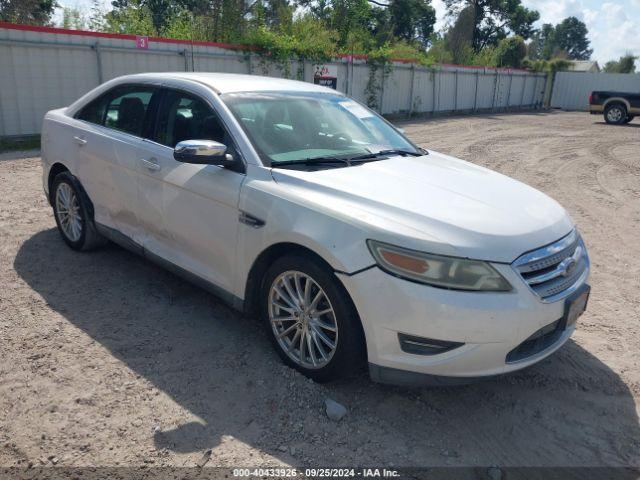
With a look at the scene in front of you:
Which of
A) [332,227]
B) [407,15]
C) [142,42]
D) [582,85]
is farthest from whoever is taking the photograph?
[407,15]

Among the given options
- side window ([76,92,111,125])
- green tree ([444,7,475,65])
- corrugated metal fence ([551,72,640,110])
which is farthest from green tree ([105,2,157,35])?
corrugated metal fence ([551,72,640,110])

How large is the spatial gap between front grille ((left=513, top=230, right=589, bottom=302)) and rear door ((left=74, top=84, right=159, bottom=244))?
2898 millimetres

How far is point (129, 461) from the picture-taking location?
2.66m

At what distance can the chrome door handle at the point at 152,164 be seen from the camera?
13.2 ft

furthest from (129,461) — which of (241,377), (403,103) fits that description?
(403,103)

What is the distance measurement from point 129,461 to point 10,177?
23.7ft

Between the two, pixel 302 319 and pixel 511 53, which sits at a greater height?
pixel 511 53

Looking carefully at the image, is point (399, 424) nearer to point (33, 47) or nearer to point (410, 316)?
point (410, 316)

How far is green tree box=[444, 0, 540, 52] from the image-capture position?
158 ft

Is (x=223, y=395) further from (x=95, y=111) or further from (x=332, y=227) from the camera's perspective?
(x=95, y=111)

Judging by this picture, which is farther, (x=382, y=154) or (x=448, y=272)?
(x=382, y=154)

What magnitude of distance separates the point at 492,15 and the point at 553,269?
172 ft

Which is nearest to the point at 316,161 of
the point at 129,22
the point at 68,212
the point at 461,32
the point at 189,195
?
the point at 189,195

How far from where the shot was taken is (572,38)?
112 m
